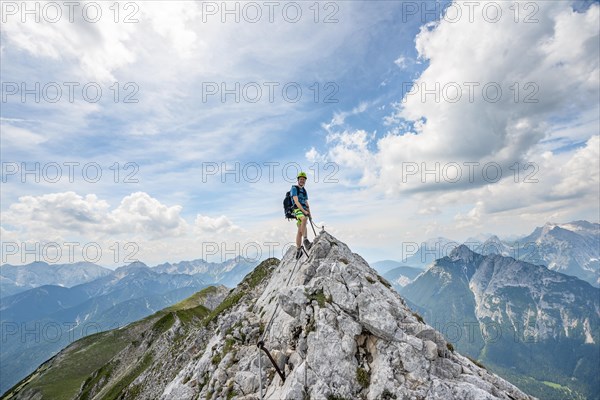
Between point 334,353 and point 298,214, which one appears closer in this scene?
point 334,353

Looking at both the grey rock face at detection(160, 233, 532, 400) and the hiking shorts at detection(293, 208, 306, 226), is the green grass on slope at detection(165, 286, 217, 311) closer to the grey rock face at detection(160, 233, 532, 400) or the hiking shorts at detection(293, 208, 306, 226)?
the grey rock face at detection(160, 233, 532, 400)

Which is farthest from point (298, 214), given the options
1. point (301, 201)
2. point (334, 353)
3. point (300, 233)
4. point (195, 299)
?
point (195, 299)

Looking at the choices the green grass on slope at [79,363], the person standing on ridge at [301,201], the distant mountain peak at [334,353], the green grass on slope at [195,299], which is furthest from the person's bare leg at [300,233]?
the green grass on slope at [79,363]

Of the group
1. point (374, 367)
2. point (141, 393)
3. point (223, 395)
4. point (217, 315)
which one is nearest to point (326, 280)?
point (374, 367)

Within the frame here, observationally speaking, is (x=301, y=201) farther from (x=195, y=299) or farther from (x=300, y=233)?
(x=195, y=299)

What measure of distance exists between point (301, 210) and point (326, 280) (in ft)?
21.5

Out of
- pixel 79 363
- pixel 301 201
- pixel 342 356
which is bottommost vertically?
pixel 79 363

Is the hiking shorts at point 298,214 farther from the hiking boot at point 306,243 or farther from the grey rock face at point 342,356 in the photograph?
the grey rock face at point 342,356

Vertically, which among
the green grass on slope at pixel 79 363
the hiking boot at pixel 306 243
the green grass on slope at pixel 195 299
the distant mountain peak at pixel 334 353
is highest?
the hiking boot at pixel 306 243

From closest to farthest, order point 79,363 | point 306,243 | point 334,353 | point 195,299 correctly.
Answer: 1. point 334,353
2. point 306,243
3. point 195,299
4. point 79,363

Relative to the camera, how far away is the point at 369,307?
1816 cm

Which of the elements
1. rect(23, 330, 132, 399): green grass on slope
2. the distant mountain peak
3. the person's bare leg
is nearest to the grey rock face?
the distant mountain peak

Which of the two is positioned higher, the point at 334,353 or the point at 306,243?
the point at 306,243

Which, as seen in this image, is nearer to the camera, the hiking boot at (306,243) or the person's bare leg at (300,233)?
the person's bare leg at (300,233)
